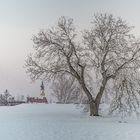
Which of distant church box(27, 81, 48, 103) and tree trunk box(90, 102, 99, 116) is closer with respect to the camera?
tree trunk box(90, 102, 99, 116)

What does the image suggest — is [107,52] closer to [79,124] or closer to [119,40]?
[119,40]

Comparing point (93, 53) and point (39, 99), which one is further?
point (39, 99)

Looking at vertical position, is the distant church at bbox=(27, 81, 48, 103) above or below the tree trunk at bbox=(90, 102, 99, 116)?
above

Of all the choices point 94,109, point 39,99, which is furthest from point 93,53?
point 39,99

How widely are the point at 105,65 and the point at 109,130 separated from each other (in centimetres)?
999

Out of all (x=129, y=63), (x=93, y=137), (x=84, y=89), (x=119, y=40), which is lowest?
(x=93, y=137)

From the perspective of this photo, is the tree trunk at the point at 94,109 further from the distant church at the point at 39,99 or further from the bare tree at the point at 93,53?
the distant church at the point at 39,99

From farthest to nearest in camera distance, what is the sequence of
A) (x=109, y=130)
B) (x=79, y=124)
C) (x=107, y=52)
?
(x=107, y=52)
(x=79, y=124)
(x=109, y=130)

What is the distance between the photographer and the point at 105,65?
106 feet

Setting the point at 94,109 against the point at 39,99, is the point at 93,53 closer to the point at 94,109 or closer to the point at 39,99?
the point at 94,109

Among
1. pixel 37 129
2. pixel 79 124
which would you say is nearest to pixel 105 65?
pixel 79 124

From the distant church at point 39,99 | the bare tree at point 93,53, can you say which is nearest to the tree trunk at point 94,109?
the bare tree at point 93,53

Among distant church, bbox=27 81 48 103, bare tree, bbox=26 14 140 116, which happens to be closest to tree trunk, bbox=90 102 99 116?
bare tree, bbox=26 14 140 116

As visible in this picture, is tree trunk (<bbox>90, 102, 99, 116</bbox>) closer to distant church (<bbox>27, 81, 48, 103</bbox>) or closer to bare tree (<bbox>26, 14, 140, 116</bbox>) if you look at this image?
bare tree (<bbox>26, 14, 140, 116</bbox>)
